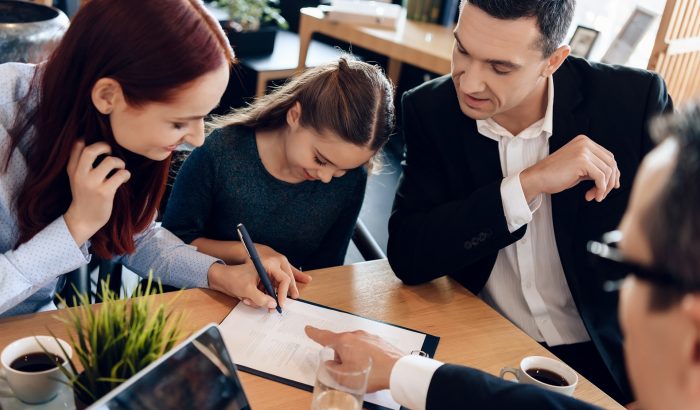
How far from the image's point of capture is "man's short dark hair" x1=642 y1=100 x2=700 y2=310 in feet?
1.98

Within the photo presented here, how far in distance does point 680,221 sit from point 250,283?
897 millimetres

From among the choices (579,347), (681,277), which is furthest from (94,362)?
(579,347)

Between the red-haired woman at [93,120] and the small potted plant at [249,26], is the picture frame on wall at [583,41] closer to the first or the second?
the small potted plant at [249,26]

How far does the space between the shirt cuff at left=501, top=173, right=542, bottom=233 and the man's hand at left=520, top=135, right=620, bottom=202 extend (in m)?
0.02

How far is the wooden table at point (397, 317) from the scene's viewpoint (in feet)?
3.94

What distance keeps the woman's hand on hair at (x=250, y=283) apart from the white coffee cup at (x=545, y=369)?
43 cm

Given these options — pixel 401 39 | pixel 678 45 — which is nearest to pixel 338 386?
pixel 678 45

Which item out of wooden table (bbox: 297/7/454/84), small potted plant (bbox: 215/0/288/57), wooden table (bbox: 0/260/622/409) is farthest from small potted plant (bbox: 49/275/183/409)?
small potted plant (bbox: 215/0/288/57)

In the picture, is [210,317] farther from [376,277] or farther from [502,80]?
[502,80]

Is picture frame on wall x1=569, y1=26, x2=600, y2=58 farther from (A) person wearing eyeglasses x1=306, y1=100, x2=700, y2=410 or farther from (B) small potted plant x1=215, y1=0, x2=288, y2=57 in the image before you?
(A) person wearing eyeglasses x1=306, y1=100, x2=700, y2=410

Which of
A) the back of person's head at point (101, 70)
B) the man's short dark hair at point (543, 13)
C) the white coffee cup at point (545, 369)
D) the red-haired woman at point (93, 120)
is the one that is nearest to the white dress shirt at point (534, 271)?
the man's short dark hair at point (543, 13)

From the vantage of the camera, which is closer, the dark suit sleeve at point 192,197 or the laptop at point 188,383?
the laptop at point 188,383

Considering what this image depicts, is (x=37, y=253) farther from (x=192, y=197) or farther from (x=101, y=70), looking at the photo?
(x=192, y=197)

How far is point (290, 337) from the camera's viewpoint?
130cm
